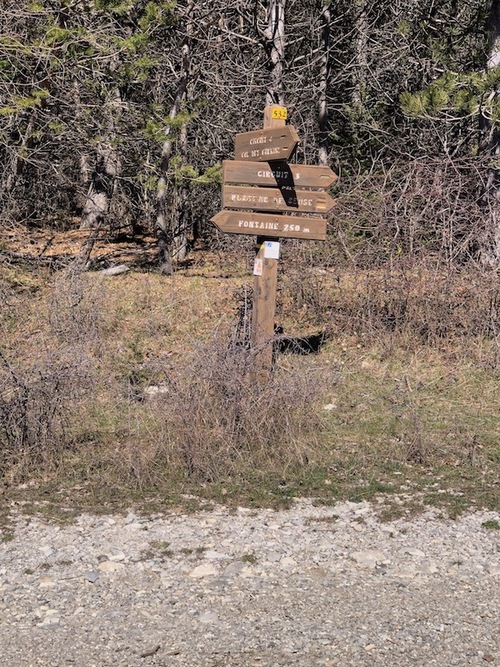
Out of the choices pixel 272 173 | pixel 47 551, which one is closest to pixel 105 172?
pixel 272 173

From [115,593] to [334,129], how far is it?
13.5 m

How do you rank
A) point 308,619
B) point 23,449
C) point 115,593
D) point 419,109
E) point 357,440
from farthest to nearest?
1. point 419,109
2. point 357,440
3. point 23,449
4. point 115,593
5. point 308,619

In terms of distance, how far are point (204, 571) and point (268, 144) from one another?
4.26m

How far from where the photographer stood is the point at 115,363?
9.34m

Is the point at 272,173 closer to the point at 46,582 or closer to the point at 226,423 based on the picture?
the point at 226,423

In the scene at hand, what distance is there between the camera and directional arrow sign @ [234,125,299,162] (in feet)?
23.7

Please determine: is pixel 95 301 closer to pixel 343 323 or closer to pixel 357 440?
pixel 343 323

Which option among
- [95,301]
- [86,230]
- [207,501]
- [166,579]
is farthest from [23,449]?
[86,230]

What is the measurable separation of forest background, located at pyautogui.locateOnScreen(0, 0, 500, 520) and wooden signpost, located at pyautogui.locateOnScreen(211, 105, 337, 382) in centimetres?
142

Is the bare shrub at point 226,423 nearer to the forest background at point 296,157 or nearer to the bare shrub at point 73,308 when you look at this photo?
the forest background at point 296,157

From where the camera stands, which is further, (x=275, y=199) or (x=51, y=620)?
(x=275, y=199)

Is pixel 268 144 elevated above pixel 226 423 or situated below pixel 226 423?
above

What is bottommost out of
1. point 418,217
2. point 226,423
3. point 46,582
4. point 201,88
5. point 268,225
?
point 46,582

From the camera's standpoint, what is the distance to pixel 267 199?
25.3 ft
